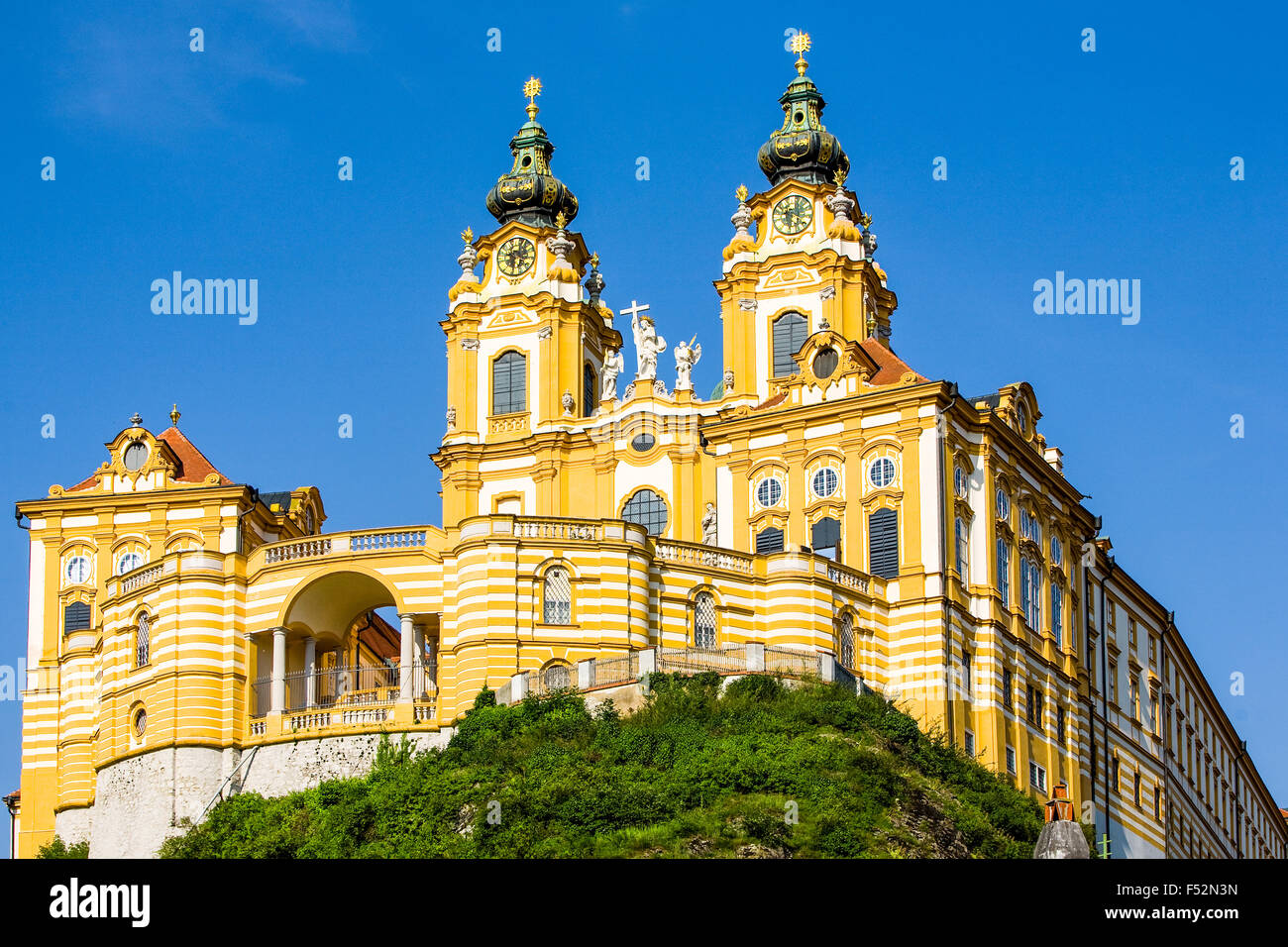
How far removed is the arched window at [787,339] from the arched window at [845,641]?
48.3ft

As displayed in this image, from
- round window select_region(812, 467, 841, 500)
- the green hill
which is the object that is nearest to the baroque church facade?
round window select_region(812, 467, 841, 500)

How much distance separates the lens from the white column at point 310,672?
7388cm

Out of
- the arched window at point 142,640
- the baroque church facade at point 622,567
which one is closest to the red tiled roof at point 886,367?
the baroque church facade at point 622,567

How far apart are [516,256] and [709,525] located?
1696 centimetres

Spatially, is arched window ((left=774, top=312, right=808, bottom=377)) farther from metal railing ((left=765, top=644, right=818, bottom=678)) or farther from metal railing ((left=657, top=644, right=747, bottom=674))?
metal railing ((left=657, top=644, right=747, bottom=674))

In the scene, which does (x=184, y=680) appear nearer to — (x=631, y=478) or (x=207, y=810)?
(x=207, y=810)

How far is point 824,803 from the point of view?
6125 cm

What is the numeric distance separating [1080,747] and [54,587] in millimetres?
36447

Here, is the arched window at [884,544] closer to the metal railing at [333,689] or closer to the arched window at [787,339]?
the arched window at [787,339]

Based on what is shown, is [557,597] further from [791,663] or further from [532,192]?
[532,192]

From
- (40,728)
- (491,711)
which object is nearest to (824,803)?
(491,711)

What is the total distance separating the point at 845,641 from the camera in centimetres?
7725

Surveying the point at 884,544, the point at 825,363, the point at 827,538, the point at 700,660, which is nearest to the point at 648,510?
the point at 825,363

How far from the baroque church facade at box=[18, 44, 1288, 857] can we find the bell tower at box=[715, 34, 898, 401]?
13 centimetres
